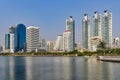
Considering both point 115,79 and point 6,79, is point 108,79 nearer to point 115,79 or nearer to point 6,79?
point 115,79

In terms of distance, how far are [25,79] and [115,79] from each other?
17787mm

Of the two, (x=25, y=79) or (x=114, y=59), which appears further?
(x=114, y=59)

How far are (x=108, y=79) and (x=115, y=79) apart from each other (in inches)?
56.2

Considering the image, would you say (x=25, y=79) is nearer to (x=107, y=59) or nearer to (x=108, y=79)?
(x=108, y=79)

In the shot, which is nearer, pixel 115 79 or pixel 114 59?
pixel 115 79

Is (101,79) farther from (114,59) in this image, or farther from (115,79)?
(114,59)

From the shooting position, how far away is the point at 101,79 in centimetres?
5622

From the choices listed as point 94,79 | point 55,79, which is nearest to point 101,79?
point 94,79

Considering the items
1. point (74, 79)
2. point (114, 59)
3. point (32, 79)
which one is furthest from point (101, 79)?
point (114, 59)

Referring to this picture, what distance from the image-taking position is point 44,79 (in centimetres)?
5756

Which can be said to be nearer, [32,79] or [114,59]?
[32,79]

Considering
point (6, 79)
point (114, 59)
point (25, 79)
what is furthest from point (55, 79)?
point (114, 59)

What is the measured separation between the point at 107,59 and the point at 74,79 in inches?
3595

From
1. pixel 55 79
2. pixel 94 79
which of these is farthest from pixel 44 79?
pixel 94 79
